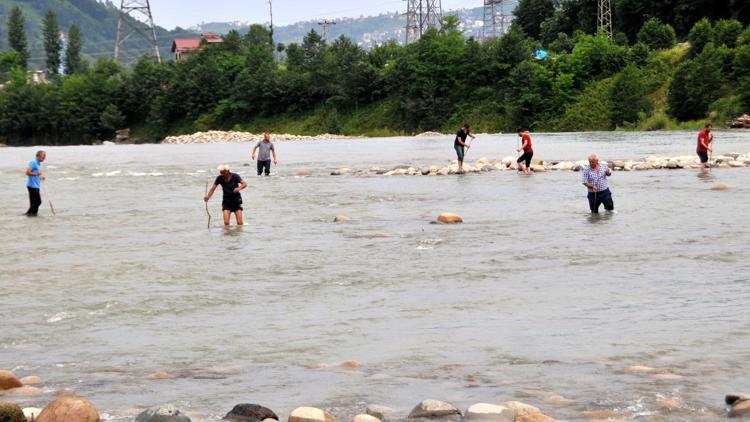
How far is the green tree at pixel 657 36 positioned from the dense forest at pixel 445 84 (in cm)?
10

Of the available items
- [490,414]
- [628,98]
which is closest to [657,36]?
[628,98]

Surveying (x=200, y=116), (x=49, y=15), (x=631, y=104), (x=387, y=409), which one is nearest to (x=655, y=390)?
(x=387, y=409)

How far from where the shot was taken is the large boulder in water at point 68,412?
8.05 meters

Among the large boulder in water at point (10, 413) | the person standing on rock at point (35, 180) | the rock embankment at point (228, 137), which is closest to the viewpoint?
the large boulder in water at point (10, 413)

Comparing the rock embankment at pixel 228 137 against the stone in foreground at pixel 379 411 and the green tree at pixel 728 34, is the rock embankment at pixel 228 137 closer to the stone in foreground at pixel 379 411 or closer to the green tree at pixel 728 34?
the green tree at pixel 728 34

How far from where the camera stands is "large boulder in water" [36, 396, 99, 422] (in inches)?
317

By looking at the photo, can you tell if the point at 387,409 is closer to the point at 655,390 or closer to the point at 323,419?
the point at 323,419

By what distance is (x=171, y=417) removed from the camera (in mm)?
8109

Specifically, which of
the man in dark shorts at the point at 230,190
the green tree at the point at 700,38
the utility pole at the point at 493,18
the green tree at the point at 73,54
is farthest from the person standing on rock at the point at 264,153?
the green tree at the point at 73,54

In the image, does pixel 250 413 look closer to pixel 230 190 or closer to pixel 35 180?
pixel 230 190

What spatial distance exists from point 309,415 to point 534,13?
132 meters

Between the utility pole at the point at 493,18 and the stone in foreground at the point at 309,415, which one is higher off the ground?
the utility pole at the point at 493,18

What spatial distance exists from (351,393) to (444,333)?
293 cm

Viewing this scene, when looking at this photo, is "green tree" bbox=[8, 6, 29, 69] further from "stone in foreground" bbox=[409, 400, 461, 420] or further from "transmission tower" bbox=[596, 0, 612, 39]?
"stone in foreground" bbox=[409, 400, 461, 420]
